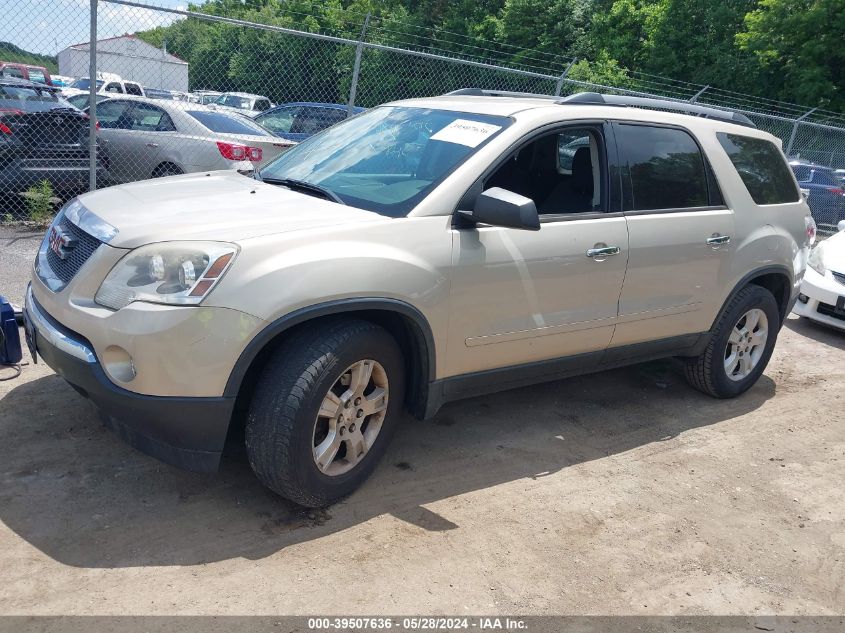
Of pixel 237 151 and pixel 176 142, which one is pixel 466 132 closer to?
pixel 237 151

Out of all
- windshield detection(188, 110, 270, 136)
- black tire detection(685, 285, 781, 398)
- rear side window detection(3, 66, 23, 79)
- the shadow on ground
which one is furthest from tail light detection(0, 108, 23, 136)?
black tire detection(685, 285, 781, 398)

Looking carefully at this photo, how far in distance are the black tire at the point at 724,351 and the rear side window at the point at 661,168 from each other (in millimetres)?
796

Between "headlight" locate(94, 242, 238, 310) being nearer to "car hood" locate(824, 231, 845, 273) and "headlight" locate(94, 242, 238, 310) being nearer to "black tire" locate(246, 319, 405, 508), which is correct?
"black tire" locate(246, 319, 405, 508)

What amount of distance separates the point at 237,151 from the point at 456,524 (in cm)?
678

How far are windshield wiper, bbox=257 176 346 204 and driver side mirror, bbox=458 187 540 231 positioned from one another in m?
0.67

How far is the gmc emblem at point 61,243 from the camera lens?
11.4 feet

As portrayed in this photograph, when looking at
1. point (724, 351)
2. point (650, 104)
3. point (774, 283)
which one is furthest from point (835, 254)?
point (650, 104)

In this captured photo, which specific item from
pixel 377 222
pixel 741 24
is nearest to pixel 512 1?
pixel 741 24

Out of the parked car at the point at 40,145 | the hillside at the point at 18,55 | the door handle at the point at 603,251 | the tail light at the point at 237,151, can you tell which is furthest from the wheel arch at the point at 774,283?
the parked car at the point at 40,145

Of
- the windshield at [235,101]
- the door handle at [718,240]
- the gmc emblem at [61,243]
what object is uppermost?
the door handle at [718,240]

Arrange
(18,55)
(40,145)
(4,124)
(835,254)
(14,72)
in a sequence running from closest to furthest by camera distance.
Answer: (18,55) → (835,254) → (4,124) → (40,145) → (14,72)

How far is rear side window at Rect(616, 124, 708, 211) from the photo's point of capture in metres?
4.48

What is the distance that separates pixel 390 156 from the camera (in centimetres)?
414

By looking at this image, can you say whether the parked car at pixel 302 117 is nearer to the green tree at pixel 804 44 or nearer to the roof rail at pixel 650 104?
the roof rail at pixel 650 104
